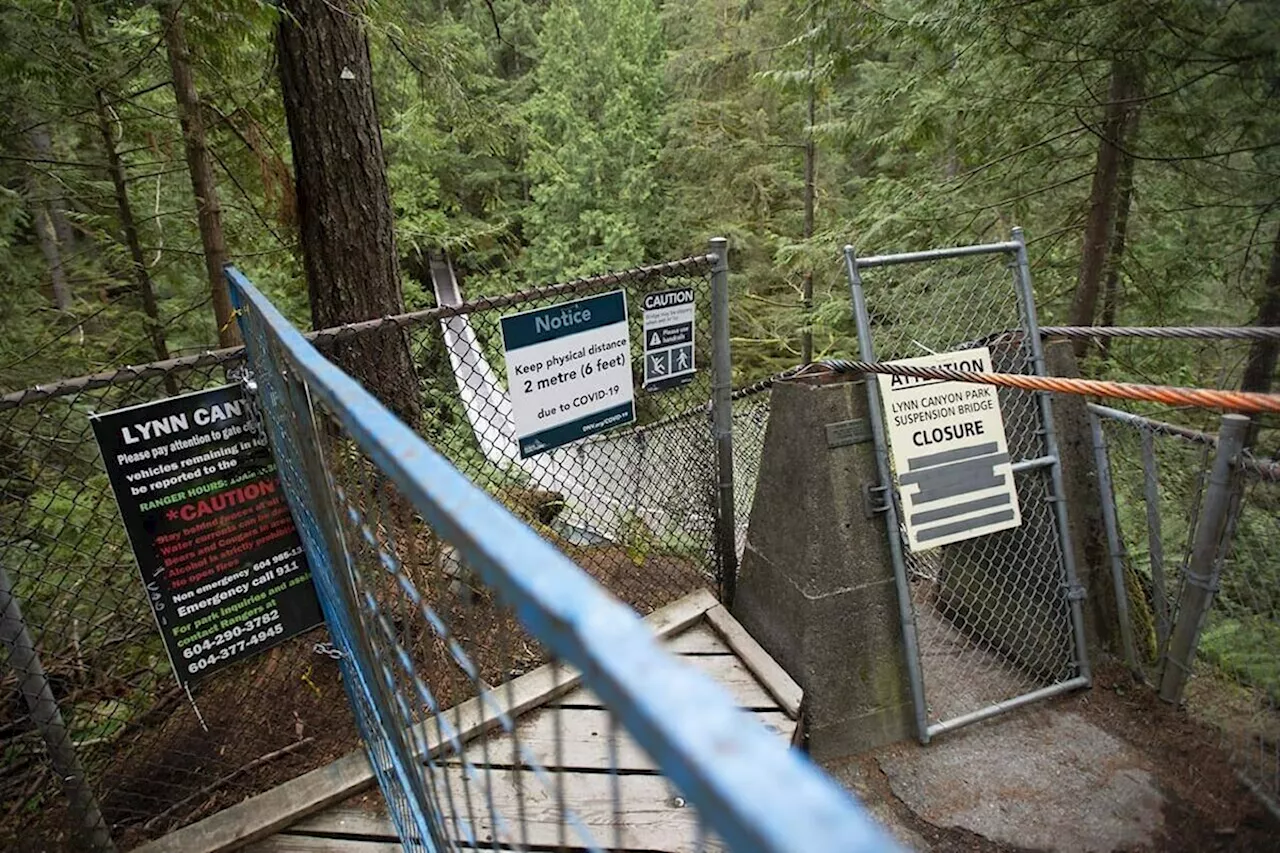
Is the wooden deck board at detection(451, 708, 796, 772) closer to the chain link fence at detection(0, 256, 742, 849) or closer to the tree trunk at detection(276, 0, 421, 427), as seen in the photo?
the chain link fence at detection(0, 256, 742, 849)

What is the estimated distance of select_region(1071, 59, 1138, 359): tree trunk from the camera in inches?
203

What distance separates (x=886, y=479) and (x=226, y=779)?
280cm

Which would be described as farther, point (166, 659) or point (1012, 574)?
point (1012, 574)

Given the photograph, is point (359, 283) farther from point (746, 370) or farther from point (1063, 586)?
point (746, 370)

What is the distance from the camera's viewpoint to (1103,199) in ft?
17.8

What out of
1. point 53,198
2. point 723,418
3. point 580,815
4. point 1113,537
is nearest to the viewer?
point 580,815

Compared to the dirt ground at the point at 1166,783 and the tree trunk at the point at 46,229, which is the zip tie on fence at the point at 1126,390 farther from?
the tree trunk at the point at 46,229

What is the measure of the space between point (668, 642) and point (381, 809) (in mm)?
1356

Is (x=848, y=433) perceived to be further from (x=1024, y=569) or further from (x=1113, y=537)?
(x=1113, y=537)

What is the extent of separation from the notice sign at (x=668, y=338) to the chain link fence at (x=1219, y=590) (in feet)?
6.57

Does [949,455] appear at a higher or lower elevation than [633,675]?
lower

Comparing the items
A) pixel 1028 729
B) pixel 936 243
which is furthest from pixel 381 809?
pixel 936 243

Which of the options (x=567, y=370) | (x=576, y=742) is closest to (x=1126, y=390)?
(x=567, y=370)

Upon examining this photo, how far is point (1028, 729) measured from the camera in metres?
3.04
